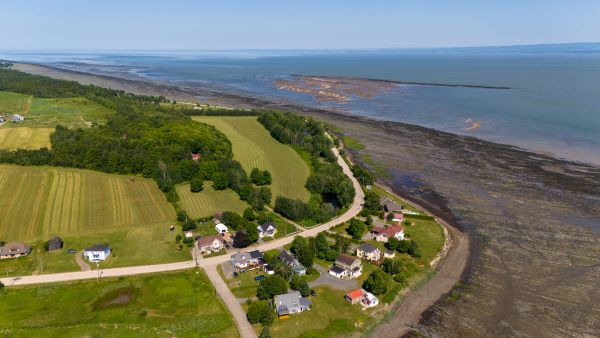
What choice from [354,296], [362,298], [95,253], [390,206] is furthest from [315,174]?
[95,253]

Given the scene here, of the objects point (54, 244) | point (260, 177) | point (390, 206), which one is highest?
point (260, 177)

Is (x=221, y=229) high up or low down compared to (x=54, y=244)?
down

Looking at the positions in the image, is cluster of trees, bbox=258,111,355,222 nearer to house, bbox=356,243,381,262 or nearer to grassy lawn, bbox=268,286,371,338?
house, bbox=356,243,381,262

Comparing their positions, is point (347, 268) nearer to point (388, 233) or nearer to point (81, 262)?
point (388, 233)

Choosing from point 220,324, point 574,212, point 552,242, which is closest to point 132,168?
point 220,324

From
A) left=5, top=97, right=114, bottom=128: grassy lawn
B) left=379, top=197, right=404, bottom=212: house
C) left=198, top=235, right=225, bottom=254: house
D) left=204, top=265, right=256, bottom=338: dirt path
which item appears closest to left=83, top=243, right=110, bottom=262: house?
left=198, top=235, right=225, bottom=254: house

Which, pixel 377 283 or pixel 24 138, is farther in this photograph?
pixel 24 138

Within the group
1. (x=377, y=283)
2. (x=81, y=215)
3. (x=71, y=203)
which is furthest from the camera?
(x=71, y=203)
